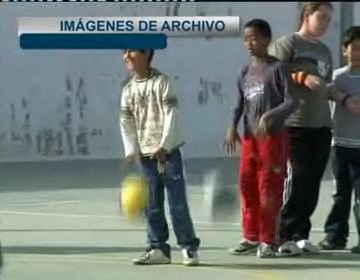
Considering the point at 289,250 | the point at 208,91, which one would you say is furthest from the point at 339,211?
the point at 208,91

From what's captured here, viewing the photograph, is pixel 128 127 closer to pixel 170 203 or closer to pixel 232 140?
pixel 170 203

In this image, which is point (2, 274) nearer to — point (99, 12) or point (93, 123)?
point (99, 12)

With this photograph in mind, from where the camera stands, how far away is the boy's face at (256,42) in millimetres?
8219

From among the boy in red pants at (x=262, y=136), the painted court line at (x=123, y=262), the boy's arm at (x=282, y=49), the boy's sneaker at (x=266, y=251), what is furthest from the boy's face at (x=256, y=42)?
the painted court line at (x=123, y=262)

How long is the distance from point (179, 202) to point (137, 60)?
0.96 m

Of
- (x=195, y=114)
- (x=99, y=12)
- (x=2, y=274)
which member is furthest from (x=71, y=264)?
(x=195, y=114)

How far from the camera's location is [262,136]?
27.5ft

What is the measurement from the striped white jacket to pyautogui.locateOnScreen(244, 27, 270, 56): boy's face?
23.8 inches

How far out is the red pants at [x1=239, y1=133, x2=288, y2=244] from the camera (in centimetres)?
841

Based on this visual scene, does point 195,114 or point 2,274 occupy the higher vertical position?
point 195,114

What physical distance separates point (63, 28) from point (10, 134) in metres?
8.81

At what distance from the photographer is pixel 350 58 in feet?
28.4

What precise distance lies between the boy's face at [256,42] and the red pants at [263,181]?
1.85 ft

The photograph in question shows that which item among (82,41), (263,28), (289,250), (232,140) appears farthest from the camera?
(289,250)
